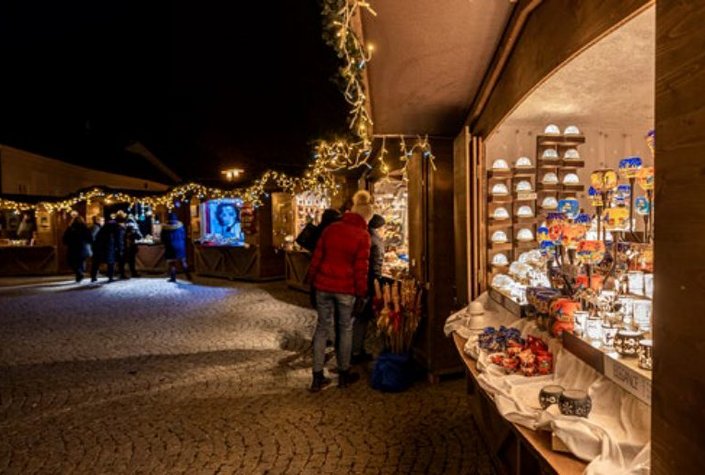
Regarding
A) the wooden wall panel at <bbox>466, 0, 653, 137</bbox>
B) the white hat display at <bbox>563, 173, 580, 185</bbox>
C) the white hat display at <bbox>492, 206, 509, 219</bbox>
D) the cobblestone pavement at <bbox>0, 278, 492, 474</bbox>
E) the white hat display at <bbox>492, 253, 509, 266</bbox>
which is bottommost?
the cobblestone pavement at <bbox>0, 278, 492, 474</bbox>

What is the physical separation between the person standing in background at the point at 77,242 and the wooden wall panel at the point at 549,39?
12685 millimetres

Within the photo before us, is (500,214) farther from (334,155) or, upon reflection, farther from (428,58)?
(334,155)

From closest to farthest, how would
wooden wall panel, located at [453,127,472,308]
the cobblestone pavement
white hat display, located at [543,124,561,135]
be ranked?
the cobblestone pavement
wooden wall panel, located at [453,127,472,308]
white hat display, located at [543,124,561,135]

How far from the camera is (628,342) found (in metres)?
2.33

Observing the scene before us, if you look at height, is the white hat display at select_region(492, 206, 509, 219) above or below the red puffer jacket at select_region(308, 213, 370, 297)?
above

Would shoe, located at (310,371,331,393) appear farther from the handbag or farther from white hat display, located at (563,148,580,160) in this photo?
white hat display, located at (563,148,580,160)

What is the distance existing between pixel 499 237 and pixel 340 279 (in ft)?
6.32

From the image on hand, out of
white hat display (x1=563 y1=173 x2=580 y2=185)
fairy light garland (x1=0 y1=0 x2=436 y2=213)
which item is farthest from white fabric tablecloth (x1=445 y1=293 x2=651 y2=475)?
white hat display (x1=563 y1=173 x2=580 y2=185)

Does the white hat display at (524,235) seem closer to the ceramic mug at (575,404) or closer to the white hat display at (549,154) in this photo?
the white hat display at (549,154)

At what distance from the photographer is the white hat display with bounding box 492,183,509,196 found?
5695mm

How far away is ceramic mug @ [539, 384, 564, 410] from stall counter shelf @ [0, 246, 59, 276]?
1678cm

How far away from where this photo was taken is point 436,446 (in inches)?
151

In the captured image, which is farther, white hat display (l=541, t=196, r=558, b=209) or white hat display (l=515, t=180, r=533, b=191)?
white hat display (l=541, t=196, r=558, b=209)

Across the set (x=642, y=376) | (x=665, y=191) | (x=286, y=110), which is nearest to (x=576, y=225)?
(x=642, y=376)
